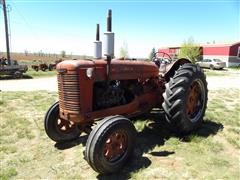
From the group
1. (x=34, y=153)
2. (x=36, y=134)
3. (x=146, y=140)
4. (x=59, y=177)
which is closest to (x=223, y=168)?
(x=146, y=140)

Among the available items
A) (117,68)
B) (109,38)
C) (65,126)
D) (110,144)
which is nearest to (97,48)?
(117,68)

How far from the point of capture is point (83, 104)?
4.53 metres

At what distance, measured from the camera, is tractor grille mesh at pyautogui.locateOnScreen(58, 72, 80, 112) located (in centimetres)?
445

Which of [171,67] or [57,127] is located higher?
[171,67]

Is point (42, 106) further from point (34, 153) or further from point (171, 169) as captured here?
point (171, 169)

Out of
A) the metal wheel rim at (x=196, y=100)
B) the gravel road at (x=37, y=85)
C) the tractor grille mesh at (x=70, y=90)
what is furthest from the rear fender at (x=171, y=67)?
the gravel road at (x=37, y=85)

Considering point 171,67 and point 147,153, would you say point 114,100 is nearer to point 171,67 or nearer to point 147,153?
point 147,153

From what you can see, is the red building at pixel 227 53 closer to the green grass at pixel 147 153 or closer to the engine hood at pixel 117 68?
the green grass at pixel 147 153

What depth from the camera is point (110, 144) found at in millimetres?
4293

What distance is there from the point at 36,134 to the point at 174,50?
5801 centimetres

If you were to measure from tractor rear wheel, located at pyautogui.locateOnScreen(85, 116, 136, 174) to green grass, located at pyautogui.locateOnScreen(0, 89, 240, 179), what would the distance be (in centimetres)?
20

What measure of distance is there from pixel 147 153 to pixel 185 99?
49.8 inches

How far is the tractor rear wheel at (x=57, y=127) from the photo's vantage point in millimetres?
5359

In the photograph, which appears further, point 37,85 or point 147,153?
point 37,85
